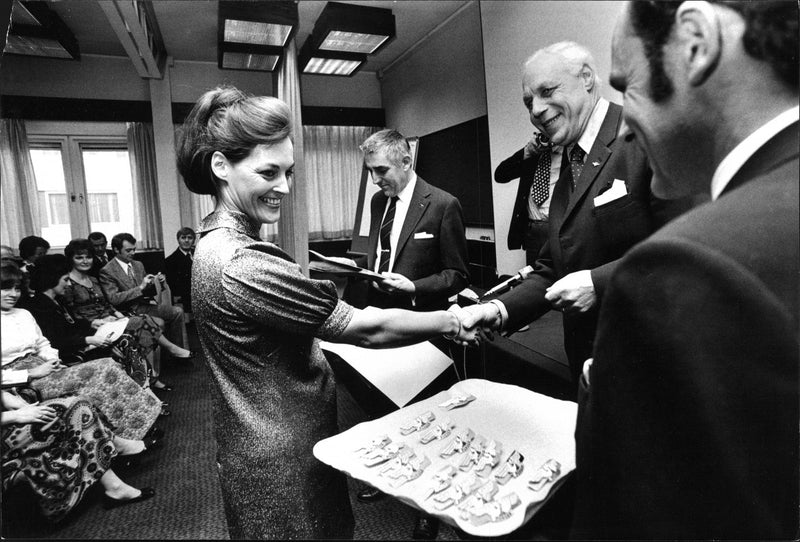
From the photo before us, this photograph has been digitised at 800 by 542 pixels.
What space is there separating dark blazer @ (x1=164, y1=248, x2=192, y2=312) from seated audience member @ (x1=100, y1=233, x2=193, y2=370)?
0.09m

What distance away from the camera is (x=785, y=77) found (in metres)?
0.44

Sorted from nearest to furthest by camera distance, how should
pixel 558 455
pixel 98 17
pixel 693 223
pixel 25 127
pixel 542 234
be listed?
pixel 693 223 → pixel 558 455 → pixel 25 127 → pixel 542 234 → pixel 98 17

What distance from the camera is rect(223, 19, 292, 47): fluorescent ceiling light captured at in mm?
2822

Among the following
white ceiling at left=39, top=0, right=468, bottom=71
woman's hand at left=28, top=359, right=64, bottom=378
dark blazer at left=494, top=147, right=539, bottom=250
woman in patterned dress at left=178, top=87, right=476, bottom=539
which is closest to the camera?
woman in patterned dress at left=178, top=87, right=476, bottom=539

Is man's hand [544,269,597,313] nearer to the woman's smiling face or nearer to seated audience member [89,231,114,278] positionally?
the woman's smiling face

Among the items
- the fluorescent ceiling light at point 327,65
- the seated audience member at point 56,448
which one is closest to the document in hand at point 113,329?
the seated audience member at point 56,448

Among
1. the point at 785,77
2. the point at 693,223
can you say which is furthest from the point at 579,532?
the point at 785,77

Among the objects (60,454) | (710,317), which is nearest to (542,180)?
(710,317)

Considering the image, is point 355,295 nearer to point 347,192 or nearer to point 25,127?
point 347,192

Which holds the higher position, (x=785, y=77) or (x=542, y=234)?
(x=785, y=77)

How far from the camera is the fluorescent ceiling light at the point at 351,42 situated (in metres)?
2.83

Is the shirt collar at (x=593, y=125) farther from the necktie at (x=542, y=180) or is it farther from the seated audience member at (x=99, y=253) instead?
the seated audience member at (x=99, y=253)

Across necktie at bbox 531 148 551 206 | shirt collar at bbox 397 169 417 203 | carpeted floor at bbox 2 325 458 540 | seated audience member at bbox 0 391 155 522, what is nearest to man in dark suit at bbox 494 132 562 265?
necktie at bbox 531 148 551 206

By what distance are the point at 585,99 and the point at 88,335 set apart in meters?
1.59
